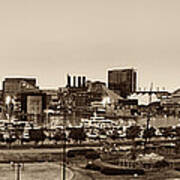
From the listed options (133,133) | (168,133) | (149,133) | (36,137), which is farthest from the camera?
(168,133)

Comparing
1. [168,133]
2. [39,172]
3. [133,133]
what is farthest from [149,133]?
[39,172]

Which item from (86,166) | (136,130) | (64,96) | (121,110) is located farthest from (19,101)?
(86,166)

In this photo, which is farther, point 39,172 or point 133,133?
point 133,133

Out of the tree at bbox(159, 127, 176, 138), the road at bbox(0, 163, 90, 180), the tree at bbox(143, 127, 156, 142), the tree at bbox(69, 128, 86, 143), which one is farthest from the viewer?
the tree at bbox(159, 127, 176, 138)

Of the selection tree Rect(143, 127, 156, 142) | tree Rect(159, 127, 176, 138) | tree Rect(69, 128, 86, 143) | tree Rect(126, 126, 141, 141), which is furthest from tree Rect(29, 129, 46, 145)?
tree Rect(159, 127, 176, 138)

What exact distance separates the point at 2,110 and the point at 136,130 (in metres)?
6.80

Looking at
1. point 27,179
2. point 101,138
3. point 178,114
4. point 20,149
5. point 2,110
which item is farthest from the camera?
point 178,114

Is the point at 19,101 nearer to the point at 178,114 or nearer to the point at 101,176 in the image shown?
the point at 178,114

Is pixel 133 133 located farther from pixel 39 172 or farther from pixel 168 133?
pixel 39 172

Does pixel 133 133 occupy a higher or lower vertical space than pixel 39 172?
higher

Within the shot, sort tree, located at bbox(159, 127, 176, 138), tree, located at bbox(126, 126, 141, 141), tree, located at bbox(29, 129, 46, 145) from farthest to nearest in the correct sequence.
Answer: tree, located at bbox(159, 127, 176, 138) → tree, located at bbox(126, 126, 141, 141) → tree, located at bbox(29, 129, 46, 145)

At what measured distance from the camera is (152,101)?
19516 mm

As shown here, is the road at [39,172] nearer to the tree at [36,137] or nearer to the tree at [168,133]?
the tree at [36,137]

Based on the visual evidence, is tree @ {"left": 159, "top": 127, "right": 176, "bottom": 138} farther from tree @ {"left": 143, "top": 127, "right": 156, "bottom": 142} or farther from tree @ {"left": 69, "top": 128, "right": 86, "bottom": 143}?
tree @ {"left": 69, "top": 128, "right": 86, "bottom": 143}
